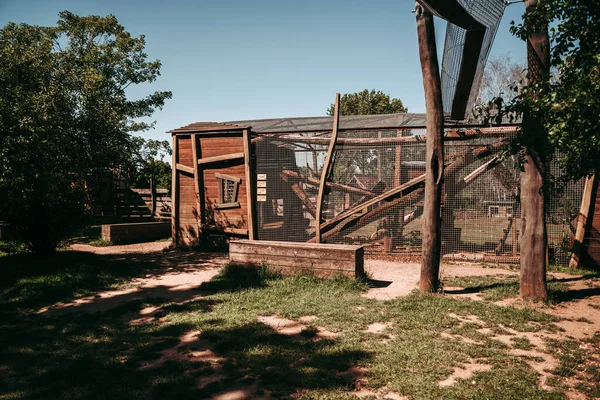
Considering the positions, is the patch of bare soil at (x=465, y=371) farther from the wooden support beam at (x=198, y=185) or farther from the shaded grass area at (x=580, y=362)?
the wooden support beam at (x=198, y=185)

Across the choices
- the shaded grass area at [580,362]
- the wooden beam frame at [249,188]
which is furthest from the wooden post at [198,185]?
the shaded grass area at [580,362]

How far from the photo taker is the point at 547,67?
5.98 m

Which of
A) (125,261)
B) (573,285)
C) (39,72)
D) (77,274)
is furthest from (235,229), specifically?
(573,285)

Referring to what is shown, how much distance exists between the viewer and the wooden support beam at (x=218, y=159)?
11.6m

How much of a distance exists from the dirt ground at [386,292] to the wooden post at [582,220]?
86 centimetres

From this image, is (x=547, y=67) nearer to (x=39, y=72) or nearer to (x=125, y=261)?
(x=125, y=261)

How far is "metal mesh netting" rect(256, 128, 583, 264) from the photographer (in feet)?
31.0

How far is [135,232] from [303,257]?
9.09 metres

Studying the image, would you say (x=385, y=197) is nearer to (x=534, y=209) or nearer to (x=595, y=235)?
(x=534, y=209)

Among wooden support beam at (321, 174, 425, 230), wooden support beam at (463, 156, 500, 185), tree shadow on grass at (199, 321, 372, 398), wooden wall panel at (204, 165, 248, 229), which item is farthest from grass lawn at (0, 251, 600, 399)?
wooden wall panel at (204, 165, 248, 229)

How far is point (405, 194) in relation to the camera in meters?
10.3

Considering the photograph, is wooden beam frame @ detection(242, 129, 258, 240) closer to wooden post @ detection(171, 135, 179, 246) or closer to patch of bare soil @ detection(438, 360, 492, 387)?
wooden post @ detection(171, 135, 179, 246)

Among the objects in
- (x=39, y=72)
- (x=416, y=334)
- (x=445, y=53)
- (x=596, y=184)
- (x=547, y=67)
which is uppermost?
(x=39, y=72)

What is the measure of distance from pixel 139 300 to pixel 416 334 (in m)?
4.51
